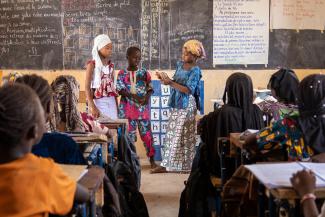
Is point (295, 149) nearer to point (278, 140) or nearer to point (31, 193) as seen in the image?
point (278, 140)

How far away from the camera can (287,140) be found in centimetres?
267

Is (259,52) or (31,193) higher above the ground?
(259,52)

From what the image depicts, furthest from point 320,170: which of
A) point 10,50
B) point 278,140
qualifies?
point 10,50

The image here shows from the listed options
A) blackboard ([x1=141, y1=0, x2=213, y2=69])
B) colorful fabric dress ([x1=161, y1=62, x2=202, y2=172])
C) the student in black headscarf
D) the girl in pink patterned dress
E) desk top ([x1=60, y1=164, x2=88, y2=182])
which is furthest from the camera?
blackboard ([x1=141, y1=0, x2=213, y2=69])

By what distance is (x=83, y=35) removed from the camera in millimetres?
6488

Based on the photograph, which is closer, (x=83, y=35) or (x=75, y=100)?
(x=75, y=100)

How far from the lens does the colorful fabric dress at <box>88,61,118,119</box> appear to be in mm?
5473

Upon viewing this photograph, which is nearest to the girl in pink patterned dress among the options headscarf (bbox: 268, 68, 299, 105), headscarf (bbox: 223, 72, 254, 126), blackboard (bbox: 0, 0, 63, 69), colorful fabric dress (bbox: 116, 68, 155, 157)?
colorful fabric dress (bbox: 116, 68, 155, 157)

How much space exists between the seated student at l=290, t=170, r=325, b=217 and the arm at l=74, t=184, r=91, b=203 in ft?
2.48

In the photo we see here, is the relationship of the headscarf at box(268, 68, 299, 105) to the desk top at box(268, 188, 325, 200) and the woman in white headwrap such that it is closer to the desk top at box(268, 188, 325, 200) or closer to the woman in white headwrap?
the desk top at box(268, 188, 325, 200)

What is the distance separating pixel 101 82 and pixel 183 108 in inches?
36.6

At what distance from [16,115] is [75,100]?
1.73 m

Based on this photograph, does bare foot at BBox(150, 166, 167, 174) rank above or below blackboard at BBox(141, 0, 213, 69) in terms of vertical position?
below

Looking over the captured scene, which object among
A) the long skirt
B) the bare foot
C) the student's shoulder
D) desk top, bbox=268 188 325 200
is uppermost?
the student's shoulder
